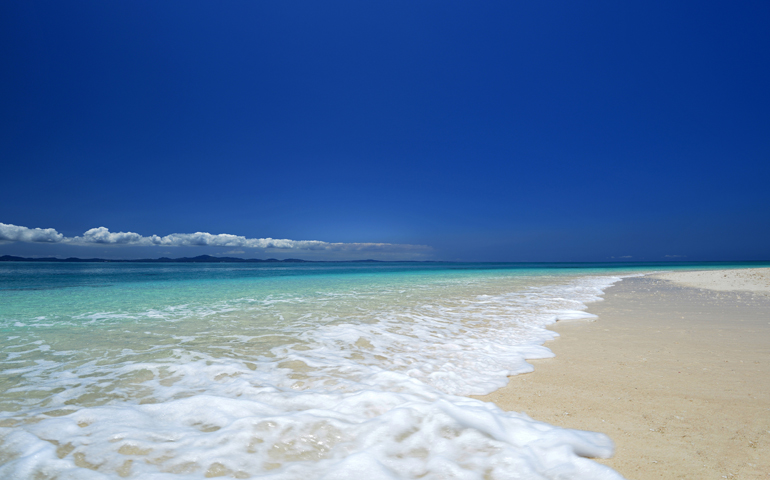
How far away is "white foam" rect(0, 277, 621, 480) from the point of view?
213cm

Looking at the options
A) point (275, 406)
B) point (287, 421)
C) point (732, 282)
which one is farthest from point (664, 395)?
point (732, 282)

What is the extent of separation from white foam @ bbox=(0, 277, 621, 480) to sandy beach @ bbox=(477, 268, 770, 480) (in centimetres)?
27

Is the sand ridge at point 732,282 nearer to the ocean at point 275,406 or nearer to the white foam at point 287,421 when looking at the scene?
the ocean at point 275,406

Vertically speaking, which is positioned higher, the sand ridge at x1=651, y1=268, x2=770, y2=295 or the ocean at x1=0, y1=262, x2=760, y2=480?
the sand ridge at x1=651, y1=268, x2=770, y2=295

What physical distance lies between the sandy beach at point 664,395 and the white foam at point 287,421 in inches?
10.6

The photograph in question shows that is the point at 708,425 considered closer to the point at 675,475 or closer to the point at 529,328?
the point at 675,475

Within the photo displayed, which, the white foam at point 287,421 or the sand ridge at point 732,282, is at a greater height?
the sand ridge at point 732,282

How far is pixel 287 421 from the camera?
2.66m

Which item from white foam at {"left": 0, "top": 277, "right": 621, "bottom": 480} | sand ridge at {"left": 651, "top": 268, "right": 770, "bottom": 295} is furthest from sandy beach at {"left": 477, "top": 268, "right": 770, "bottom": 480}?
sand ridge at {"left": 651, "top": 268, "right": 770, "bottom": 295}

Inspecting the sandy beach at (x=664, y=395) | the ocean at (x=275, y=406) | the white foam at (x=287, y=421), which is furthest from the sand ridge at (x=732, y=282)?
the white foam at (x=287, y=421)

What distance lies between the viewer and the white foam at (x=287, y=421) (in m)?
2.13

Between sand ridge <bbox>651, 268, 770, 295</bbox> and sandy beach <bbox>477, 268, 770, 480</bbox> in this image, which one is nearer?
sandy beach <bbox>477, 268, 770, 480</bbox>

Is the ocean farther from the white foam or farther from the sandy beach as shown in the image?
the sandy beach

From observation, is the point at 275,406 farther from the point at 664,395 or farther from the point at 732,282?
the point at 732,282
